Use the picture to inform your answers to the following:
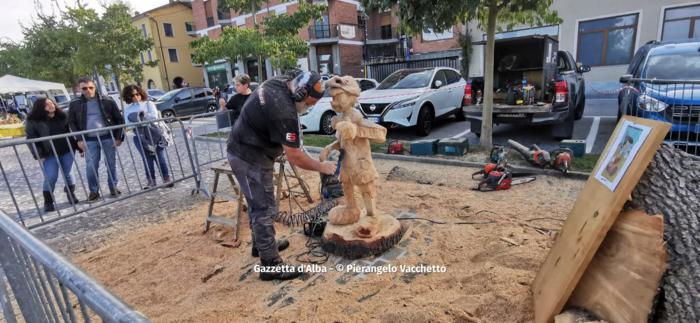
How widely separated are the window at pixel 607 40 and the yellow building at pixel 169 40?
31.6 meters

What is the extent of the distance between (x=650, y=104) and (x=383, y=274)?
479 centimetres

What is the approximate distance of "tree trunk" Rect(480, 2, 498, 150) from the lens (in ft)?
19.2

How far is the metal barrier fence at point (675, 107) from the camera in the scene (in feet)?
15.5

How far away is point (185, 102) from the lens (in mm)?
16578

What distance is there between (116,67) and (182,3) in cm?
2330

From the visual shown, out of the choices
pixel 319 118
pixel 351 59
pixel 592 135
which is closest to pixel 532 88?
pixel 592 135

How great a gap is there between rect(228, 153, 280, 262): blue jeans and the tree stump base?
54 cm

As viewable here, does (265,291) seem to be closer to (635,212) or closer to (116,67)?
(635,212)

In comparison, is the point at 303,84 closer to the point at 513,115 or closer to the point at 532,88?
the point at 513,115

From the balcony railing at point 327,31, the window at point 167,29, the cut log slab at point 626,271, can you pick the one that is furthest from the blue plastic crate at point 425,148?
the window at point 167,29

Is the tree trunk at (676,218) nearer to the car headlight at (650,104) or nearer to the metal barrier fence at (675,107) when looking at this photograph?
the metal barrier fence at (675,107)

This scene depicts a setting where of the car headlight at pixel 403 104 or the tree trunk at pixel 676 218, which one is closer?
the tree trunk at pixel 676 218

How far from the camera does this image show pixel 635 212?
6.12 feet

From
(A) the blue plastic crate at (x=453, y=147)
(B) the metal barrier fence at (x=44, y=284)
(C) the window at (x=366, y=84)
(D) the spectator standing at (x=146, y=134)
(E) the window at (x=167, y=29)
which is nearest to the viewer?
(B) the metal barrier fence at (x=44, y=284)
